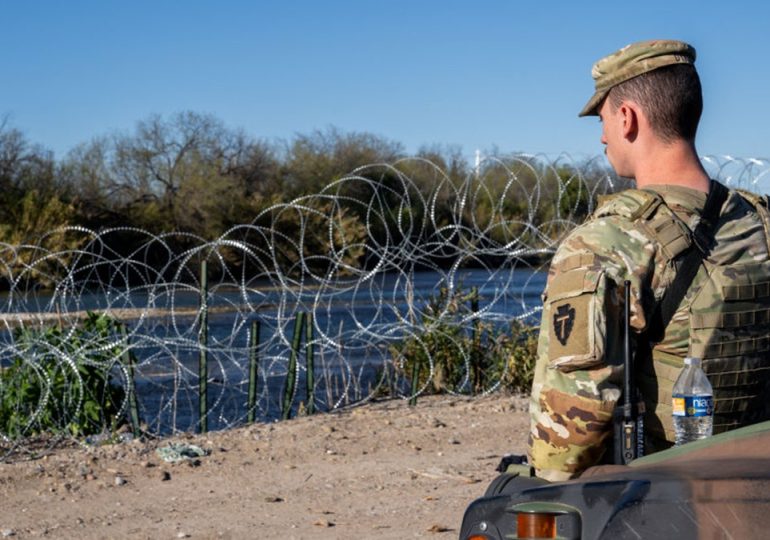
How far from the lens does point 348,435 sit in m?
8.06

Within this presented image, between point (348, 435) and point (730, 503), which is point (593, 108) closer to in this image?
point (730, 503)

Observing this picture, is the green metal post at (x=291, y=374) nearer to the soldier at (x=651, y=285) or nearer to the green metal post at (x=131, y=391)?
the green metal post at (x=131, y=391)

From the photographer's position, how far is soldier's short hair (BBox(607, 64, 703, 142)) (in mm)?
2922

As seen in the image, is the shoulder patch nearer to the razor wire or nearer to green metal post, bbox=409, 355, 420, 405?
the razor wire

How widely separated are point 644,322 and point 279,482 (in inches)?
175

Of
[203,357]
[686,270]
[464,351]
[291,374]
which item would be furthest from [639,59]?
[464,351]

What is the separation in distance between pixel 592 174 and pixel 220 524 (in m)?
5.50

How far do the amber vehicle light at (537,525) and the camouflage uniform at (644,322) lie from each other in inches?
20.6

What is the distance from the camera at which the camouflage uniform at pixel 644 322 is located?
2.75 meters

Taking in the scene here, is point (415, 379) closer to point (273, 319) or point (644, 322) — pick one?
point (273, 319)

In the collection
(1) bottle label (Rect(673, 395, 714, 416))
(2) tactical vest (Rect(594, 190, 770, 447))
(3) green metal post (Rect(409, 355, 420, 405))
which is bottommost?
(3) green metal post (Rect(409, 355, 420, 405))

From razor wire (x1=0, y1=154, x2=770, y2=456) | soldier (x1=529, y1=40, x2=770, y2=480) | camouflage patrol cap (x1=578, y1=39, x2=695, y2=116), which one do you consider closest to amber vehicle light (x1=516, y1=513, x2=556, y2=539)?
soldier (x1=529, y1=40, x2=770, y2=480)

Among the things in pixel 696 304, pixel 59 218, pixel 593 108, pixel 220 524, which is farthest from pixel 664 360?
pixel 59 218

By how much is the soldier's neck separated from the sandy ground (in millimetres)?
3281
